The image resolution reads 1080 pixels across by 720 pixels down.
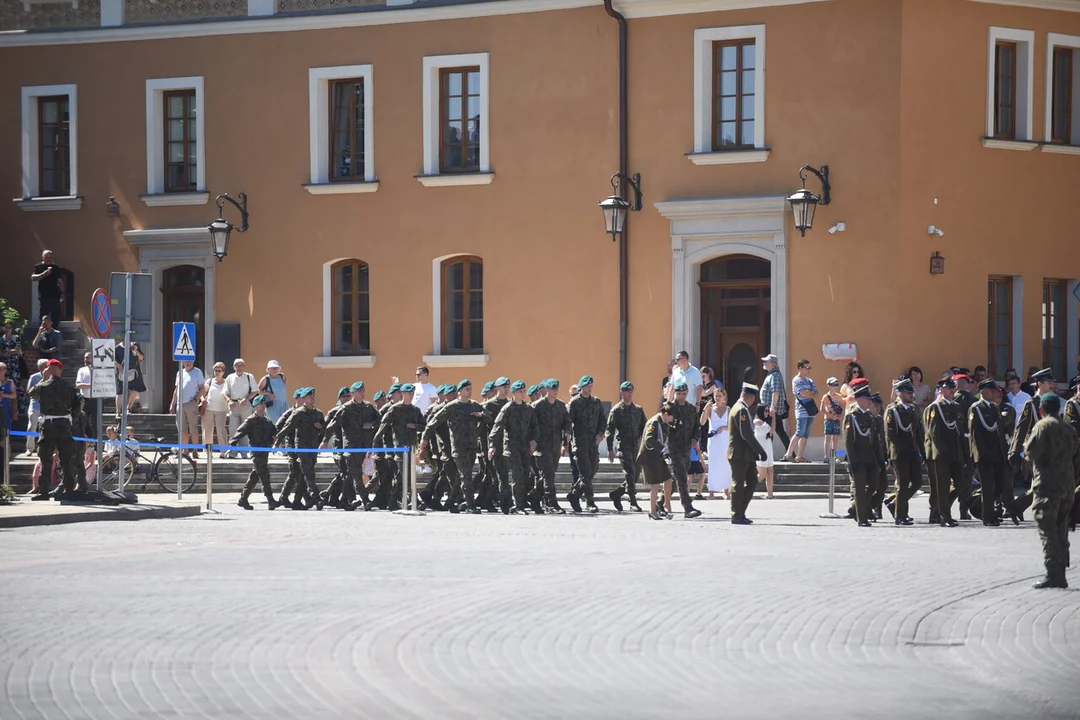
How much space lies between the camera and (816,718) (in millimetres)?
7961

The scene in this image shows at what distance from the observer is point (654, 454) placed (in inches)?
875

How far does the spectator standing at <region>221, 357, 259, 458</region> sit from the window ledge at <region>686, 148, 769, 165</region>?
27.0ft

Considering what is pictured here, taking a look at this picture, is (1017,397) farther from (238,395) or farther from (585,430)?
(238,395)

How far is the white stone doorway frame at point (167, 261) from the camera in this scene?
3253 cm

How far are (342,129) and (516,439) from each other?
10523 millimetres

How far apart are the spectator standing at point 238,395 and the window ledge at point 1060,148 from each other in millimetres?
13596

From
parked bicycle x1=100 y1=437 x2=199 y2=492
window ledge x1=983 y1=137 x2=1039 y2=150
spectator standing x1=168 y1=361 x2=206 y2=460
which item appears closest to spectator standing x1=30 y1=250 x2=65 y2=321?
spectator standing x1=168 y1=361 x2=206 y2=460

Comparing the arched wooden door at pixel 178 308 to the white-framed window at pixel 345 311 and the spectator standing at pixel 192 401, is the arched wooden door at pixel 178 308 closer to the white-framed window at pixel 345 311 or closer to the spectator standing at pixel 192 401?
the spectator standing at pixel 192 401

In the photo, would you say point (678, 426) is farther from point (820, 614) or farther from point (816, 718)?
point (816, 718)

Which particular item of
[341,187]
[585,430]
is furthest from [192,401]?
[585,430]

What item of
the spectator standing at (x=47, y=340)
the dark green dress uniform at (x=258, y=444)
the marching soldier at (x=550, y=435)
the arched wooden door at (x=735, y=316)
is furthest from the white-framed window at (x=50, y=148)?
the marching soldier at (x=550, y=435)

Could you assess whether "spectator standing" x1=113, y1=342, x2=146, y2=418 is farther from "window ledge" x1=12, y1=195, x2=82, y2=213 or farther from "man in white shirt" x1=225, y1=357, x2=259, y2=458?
"window ledge" x1=12, y1=195, x2=82, y2=213

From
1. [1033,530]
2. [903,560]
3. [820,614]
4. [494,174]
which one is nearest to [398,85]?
[494,174]

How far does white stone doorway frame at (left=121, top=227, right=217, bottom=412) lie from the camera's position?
3253 centimetres
